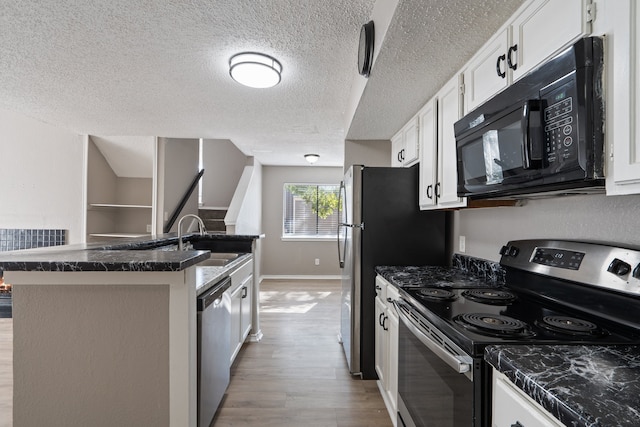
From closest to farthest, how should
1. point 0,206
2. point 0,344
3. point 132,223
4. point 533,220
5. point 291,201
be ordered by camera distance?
point 533,220 < point 0,344 < point 0,206 < point 132,223 < point 291,201

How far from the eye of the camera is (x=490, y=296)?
148 cm

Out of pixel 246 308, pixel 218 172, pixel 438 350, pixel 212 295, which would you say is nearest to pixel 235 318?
pixel 246 308

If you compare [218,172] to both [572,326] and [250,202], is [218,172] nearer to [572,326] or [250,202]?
[250,202]

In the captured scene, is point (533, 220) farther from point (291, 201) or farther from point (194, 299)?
point (291, 201)

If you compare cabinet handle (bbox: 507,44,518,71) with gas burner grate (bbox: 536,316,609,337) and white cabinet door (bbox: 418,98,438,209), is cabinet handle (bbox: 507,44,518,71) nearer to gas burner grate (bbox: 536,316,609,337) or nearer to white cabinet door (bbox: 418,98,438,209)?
white cabinet door (bbox: 418,98,438,209)

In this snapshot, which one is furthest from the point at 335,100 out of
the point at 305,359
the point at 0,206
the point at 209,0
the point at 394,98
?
the point at 0,206

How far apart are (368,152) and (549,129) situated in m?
2.32

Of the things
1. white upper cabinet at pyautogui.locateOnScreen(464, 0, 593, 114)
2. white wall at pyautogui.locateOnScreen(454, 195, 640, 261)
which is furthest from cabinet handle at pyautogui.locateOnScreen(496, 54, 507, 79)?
white wall at pyautogui.locateOnScreen(454, 195, 640, 261)

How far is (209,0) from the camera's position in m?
1.54

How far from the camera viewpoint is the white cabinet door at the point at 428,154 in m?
2.03

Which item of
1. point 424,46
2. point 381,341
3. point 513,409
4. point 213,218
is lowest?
point 381,341

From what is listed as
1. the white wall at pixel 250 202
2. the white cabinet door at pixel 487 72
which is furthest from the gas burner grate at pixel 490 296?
the white wall at pixel 250 202

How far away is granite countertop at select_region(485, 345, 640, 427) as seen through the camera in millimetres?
594

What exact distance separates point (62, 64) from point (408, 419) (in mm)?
3043
